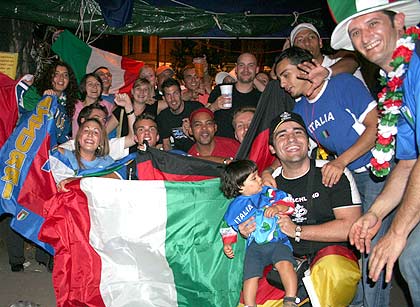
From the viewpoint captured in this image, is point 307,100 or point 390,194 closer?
point 390,194

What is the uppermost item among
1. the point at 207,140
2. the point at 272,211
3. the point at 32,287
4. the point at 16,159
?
the point at 207,140

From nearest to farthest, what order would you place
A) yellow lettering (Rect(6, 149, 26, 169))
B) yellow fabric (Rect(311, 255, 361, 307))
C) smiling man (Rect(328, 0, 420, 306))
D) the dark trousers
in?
smiling man (Rect(328, 0, 420, 306)) → yellow fabric (Rect(311, 255, 361, 307)) → yellow lettering (Rect(6, 149, 26, 169)) → the dark trousers

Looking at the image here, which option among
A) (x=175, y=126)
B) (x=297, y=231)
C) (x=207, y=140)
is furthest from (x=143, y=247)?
(x=175, y=126)

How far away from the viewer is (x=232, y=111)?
6023 millimetres

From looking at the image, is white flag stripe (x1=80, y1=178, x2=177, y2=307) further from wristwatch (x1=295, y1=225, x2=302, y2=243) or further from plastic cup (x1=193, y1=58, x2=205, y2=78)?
plastic cup (x1=193, y1=58, x2=205, y2=78)

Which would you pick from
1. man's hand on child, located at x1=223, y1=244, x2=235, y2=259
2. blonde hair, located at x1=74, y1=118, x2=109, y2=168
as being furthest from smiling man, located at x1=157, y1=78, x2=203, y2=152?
man's hand on child, located at x1=223, y1=244, x2=235, y2=259

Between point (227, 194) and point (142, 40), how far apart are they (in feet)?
131

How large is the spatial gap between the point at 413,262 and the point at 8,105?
4.93m

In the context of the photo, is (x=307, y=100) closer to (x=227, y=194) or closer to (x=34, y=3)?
(x=227, y=194)

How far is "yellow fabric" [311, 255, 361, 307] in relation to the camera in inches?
139

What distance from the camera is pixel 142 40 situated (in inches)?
1670

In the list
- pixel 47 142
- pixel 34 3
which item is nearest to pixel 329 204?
pixel 47 142

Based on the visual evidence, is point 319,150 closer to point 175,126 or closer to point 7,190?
point 175,126

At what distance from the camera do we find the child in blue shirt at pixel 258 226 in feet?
12.3
